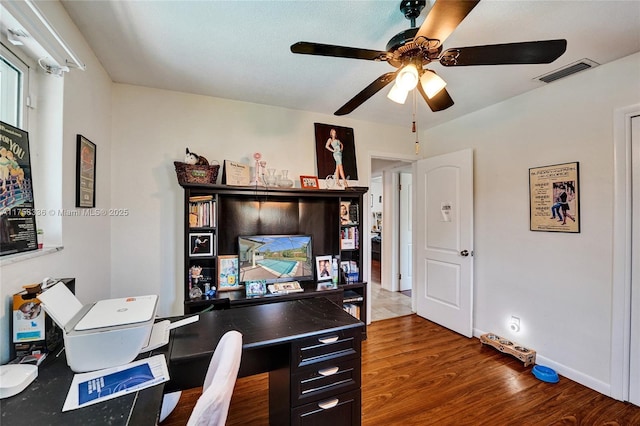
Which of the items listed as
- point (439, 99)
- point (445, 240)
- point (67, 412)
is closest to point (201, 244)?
point (67, 412)

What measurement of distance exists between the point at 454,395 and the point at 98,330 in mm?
2288

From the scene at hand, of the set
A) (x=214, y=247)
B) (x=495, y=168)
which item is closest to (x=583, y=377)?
(x=495, y=168)

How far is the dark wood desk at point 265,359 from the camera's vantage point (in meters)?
0.88

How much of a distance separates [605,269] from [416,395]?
1706 mm

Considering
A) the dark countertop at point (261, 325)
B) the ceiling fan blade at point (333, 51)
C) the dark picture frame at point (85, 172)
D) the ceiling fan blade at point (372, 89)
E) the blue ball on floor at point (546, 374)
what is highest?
the ceiling fan blade at point (333, 51)

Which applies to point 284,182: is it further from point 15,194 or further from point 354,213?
point 15,194

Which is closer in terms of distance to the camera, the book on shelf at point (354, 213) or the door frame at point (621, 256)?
the door frame at point (621, 256)

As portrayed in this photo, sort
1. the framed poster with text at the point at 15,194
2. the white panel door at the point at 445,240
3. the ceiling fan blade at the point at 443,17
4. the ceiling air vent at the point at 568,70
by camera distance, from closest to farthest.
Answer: the ceiling fan blade at the point at 443,17, the framed poster with text at the point at 15,194, the ceiling air vent at the point at 568,70, the white panel door at the point at 445,240

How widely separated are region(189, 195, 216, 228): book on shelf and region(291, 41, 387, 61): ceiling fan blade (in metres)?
1.62

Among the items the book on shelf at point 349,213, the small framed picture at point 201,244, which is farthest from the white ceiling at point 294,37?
the small framed picture at point 201,244

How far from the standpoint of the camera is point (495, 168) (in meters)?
2.82

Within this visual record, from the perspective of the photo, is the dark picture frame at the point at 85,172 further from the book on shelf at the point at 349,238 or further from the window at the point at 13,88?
the book on shelf at the point at 349,238

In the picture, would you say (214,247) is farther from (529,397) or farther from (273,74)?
(529,397)

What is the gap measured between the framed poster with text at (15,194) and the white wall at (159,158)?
1138mm
